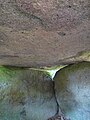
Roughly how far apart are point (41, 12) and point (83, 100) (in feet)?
5.02

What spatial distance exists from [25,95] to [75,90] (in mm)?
604

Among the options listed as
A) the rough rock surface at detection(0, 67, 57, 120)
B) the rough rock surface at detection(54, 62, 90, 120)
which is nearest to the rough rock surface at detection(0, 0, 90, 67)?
the rough rock surface at detection(54, 62, 90, 120)

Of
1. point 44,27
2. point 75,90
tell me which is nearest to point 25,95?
point 75,90

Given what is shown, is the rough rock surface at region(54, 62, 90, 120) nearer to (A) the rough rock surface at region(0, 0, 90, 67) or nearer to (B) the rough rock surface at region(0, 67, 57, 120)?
(B) the rough rock surface at region(0, 67, 57, 120)

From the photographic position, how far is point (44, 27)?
3.84 feet

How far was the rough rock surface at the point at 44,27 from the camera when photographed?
3.10 feet

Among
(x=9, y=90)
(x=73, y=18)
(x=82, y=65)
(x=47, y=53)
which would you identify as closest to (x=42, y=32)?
(x=73, y=18)

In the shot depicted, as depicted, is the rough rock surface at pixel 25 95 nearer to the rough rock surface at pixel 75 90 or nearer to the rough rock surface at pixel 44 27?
the rough rock surface at pixel 75 90

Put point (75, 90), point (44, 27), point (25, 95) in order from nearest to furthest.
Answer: point (44, 27), point (75, 90), point (25, 95)

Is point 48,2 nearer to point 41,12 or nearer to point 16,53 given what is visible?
point 41,12

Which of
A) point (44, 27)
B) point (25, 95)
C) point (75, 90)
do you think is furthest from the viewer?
point (25, 95)

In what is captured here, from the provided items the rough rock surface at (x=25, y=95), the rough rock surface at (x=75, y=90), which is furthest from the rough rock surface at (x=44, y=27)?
the rough rock surface at (x=25, y=95)

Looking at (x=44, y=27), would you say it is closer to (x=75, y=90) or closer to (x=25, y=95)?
(x=75, y=90)

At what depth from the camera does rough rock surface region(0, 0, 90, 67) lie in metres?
0.95
